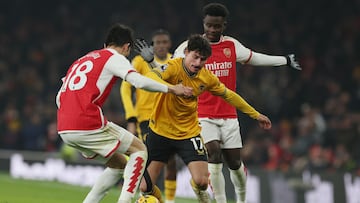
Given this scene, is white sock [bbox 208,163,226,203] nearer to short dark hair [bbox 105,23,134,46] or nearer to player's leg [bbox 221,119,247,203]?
player's leg [bbox 221,119,247,203]

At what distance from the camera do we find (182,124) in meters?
9.28

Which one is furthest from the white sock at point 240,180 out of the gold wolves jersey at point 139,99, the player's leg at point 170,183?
the gold wolves jersey at point 139,99

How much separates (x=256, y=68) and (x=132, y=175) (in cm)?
1278

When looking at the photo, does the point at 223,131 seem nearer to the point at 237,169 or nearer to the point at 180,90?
the point at 237,169

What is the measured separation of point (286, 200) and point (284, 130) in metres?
3.12

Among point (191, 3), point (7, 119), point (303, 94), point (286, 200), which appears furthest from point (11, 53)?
point (286, 200)

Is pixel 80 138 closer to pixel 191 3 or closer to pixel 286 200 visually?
pixel 286 200

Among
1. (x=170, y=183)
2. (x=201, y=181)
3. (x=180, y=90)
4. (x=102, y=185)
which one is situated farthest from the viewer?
(x=170, y=183)

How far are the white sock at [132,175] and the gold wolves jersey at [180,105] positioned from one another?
78cm

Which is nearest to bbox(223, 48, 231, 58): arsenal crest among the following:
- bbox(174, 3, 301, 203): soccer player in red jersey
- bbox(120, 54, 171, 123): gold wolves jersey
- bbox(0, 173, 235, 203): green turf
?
bbox(174, 3, 301, 203): soccer player in red jersey

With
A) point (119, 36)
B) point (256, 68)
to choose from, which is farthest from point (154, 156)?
point (256, 68)

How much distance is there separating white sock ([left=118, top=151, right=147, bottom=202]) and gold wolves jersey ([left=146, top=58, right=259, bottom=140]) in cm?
78

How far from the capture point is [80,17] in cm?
2642

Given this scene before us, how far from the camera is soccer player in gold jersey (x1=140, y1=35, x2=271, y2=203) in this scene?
914 centimetres
